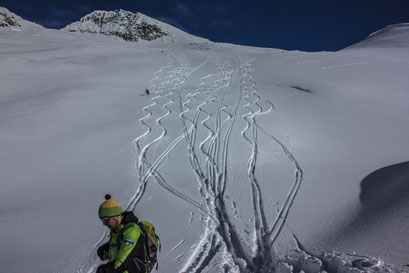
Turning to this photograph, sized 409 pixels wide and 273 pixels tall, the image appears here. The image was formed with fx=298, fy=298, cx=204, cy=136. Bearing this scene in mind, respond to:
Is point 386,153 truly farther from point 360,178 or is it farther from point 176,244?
point 176,244

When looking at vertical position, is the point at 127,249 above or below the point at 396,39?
below

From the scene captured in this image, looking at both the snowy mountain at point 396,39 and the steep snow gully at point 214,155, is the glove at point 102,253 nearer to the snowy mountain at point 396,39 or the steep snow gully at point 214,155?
the steep snow gully at point 214,155

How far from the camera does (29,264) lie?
11.5 ft

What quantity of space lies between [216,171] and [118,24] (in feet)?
288

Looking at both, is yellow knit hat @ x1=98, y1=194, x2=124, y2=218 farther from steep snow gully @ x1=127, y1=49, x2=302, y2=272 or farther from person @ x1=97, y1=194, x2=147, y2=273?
steep snow gully @ x1=127, y1=49, x2=302, y2=272

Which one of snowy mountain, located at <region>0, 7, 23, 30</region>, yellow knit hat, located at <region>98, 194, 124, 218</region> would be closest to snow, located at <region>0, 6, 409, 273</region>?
yellow knit hat, located at <region>98, 194, 124, 218</region>

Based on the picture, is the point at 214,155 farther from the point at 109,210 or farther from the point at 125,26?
the point at 125,26

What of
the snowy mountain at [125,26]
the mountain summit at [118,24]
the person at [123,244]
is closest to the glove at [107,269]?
the person at [123,244]

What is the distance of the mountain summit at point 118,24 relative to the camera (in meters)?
74.6

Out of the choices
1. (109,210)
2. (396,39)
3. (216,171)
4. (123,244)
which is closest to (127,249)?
(123,244)

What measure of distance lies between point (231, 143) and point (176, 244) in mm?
3768

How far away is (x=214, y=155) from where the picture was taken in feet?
21.9

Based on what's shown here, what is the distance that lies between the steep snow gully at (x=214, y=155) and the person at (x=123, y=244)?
1.36 metres

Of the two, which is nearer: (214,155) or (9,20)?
(214,155)
